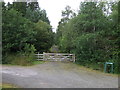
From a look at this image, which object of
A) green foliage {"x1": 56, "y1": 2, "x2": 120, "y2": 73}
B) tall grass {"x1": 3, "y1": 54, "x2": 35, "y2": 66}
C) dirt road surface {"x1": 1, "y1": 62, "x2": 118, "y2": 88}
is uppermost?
green foliage {"x1": 56, "y1": 2, "x2": 120, "y2": 73}

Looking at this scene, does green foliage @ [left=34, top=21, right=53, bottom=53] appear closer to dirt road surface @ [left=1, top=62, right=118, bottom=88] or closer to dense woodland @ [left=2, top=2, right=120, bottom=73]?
dense woodland @ [left=2, top=2, right=120, bottom=73]

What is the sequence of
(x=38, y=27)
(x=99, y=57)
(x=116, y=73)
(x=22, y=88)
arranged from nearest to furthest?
(x=22, y=88) → (x=116, y=73) → (x=99, y=57) → (x=38, y=27)

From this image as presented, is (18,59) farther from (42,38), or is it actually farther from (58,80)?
(58,80)

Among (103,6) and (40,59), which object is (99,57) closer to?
(103,6)

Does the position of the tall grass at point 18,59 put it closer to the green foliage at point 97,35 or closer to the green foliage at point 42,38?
the green foliage at point 97,35

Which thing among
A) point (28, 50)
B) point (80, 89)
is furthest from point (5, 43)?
point (80, 89)

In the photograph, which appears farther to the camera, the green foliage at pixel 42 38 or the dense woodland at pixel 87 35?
the green foliage at pixel 42 38

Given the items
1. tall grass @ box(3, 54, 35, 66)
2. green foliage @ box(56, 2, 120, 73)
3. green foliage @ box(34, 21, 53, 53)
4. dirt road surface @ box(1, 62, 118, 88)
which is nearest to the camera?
dirt road surface @ box(1, 62, 118, 88)

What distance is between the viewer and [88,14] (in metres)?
15.6

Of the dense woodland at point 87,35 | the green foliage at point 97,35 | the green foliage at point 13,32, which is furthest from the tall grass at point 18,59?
the green foliage at point 97,35

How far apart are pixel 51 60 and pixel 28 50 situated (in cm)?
295

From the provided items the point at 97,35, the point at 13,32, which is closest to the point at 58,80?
the point at 97,35

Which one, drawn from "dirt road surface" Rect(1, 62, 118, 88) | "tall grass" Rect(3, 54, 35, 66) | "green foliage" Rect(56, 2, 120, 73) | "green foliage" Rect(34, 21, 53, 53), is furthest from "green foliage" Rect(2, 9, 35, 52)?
"dirt road surface" Rect(1, 62, 118, 88)

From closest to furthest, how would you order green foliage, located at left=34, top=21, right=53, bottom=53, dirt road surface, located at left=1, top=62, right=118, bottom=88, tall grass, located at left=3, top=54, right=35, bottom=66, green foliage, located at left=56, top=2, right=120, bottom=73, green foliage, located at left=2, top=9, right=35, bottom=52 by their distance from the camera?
1. dirt road surface, located at left=1, top=62, right=118, bottom=88
2. green foliage, located at left=56, top=2, right=120, bottom=73
3. tall grass, located at left=3, top=54, right=35, bottom=66
4. green foliage, located at left=2, top=9, right=35, bottom=52
5. green foliage, located at left=34, top=21, right=53, bottom=53
